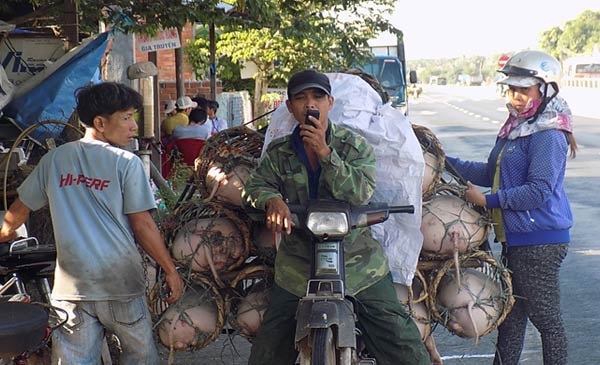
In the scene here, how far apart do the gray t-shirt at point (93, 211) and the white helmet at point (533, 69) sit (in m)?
2.10

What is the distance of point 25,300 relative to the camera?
401cm

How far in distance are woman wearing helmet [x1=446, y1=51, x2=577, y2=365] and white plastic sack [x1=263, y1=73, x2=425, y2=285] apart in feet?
1.71

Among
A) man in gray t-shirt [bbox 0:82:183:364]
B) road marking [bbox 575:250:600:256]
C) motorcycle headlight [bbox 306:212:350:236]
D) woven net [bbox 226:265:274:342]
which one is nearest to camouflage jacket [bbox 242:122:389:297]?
motorcycle headlight [bbox 306:212:350:236]

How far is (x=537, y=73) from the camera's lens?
4871mm

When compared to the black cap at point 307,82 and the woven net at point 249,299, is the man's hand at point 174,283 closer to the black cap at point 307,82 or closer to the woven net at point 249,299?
the woven net at point 249,299

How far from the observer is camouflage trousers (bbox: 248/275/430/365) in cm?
418

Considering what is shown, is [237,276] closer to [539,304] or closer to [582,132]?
[539,304]

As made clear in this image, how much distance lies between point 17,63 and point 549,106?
5.42 metres

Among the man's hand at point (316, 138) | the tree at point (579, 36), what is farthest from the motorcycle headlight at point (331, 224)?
the tree at point (579, 36)

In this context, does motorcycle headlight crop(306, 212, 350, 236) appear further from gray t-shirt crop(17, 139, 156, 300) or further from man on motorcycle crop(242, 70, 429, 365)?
gray t-shirt crop(17, 139, 156, 300)

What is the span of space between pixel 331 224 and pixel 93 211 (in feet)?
3.54

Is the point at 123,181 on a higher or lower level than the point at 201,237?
higher

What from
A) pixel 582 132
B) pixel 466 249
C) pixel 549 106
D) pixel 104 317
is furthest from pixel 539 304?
pixel 582 132

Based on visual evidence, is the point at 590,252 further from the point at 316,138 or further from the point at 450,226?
the point at 316,138
